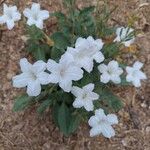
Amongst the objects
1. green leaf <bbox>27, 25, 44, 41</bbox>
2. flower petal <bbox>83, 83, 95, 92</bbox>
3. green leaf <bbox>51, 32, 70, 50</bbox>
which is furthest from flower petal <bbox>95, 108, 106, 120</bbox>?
green leaf <bbox>27, 25, 44, 41</bbox>

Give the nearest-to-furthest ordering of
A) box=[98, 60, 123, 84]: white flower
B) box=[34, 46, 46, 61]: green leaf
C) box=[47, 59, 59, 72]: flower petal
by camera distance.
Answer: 1. box=[47, 59, 59, 72]: flower petal
2. box=[98, 60, 123, 84]: white flower
3. box=[34, 46, 46, 61]: green leaf

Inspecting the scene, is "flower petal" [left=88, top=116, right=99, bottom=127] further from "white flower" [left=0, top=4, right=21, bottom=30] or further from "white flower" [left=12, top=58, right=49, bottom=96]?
"white flower" [left=0, top=4, right=21, bottom=30]

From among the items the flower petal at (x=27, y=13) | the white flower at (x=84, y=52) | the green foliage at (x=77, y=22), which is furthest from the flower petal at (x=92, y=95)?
the flower petal at (x=27, y=13)

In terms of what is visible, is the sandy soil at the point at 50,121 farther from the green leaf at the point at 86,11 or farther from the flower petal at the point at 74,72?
the flower petal at the point at 74,72

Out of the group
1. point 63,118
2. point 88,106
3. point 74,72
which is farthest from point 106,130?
point 74,72

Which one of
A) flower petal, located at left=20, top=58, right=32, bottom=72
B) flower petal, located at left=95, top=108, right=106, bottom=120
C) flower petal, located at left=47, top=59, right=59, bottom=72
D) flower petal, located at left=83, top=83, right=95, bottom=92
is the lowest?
flower petal, located at left=95, top=108, right=106, bottom=120

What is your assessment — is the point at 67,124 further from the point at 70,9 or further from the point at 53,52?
the point at 70,9

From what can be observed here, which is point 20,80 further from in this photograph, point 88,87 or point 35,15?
point 35,15
